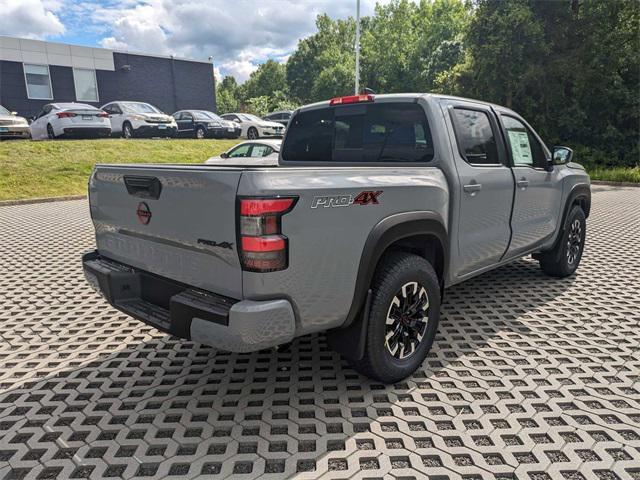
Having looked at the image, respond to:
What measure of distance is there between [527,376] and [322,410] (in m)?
1.50

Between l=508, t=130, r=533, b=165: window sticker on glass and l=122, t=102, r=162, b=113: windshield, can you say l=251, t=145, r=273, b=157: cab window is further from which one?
l=122, t=102, r=162, b=113: windshield

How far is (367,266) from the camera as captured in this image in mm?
2756

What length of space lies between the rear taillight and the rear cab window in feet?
5.19

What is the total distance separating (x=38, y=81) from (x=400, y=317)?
33.2 meters

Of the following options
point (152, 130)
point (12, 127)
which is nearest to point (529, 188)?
point (152, 130)

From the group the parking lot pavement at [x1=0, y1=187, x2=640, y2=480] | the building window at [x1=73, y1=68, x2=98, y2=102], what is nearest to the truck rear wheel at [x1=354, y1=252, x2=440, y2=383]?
the parking lot pavement at [x1=0, y1=187, x2=640, y2=480]

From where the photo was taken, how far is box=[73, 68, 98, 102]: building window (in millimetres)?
30438

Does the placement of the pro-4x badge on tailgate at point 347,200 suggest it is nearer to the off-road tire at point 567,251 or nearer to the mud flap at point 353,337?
the mud flap at point 353,337

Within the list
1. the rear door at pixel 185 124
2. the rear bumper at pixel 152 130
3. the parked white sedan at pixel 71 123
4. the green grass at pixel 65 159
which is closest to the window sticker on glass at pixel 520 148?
the green grass at pixel 65 159

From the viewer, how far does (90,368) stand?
3473 mm

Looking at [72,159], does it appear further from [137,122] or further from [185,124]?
[185,124]

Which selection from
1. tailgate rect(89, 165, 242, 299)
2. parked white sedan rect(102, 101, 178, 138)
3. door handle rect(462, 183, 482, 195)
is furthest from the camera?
parked white sedan rect(102, 101, 178, 138)

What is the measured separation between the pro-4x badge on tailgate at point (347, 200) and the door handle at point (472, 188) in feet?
3.40

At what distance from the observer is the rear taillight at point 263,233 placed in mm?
2264
